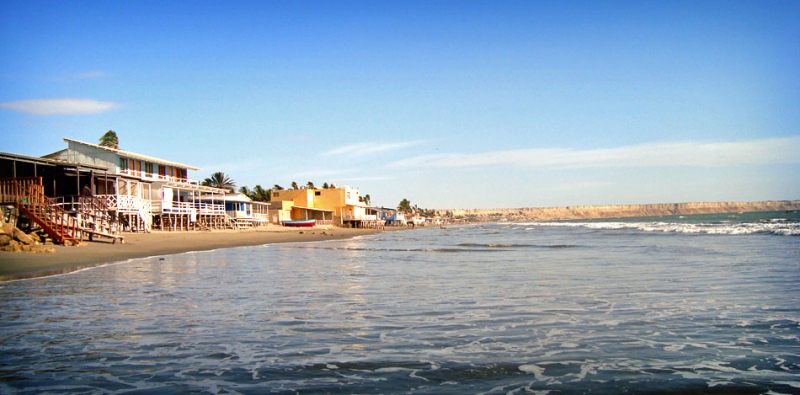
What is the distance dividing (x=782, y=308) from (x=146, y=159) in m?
46.5

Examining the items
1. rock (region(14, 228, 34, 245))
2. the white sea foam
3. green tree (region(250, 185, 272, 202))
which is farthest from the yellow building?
rock (region(14, 228, 34, 245))

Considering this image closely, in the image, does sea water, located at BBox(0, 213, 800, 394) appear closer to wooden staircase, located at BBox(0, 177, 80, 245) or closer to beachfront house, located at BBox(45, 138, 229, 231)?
wooden staircase, located at BBox(0, 177, 80, 245)

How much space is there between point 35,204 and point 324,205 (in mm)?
64044

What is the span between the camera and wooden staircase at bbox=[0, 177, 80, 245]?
79.2ft

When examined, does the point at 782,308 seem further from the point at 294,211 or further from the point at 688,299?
the point at 294,211

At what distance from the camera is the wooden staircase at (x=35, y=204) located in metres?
24.1

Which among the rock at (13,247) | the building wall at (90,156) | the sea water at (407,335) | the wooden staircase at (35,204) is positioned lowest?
the sea water at (407,335)

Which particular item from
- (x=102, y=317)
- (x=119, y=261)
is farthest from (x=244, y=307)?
(x=119, y=261)

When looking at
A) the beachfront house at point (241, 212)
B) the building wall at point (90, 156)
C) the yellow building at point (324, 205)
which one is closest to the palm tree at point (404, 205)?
the yellow building at point (324, 205)

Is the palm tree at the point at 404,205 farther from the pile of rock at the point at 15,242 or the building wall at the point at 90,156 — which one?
the pile of rock at the point at 15,242

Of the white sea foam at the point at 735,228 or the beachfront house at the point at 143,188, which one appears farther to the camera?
the white sea foam at the point at 735,228

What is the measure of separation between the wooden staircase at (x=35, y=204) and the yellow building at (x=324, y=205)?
52747 mm

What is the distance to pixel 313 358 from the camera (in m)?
6.18

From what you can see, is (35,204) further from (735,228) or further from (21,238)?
(735,228)
